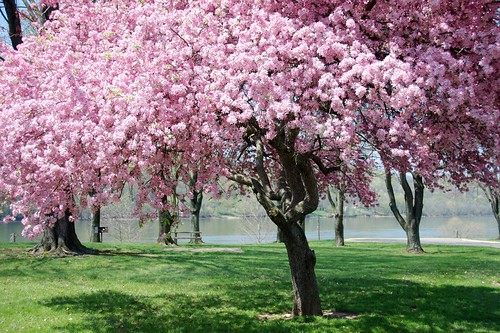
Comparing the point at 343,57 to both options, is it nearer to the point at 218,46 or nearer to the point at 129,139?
the point at 218,46

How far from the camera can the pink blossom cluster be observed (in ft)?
26.7

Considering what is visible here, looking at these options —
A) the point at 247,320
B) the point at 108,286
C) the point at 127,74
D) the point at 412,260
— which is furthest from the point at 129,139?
the point at 412,260

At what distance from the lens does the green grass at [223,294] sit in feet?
33.9

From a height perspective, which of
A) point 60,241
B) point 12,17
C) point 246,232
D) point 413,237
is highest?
point 12,17

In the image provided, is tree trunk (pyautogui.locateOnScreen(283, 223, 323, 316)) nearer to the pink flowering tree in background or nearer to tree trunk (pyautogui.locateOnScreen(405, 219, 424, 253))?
the pink flowering tree in background

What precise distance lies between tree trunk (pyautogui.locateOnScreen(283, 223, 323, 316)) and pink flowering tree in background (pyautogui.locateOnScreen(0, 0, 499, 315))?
0.57 meters

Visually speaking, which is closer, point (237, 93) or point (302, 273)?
point (237, 93)

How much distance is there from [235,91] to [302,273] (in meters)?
4.82

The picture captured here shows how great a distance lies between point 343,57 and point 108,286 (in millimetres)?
10515

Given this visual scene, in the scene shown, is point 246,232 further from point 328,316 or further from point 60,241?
point 328,316

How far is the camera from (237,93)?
8.30 m

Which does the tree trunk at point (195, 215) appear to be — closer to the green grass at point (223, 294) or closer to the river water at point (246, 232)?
the river water at point (246, 232)

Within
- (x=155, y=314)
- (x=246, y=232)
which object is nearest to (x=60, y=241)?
(x=155, y=314)

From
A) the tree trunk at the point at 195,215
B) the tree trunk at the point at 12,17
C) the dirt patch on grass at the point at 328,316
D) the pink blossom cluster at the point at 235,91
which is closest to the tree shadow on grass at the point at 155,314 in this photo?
the dirt patch on grass at the point at 328,316
